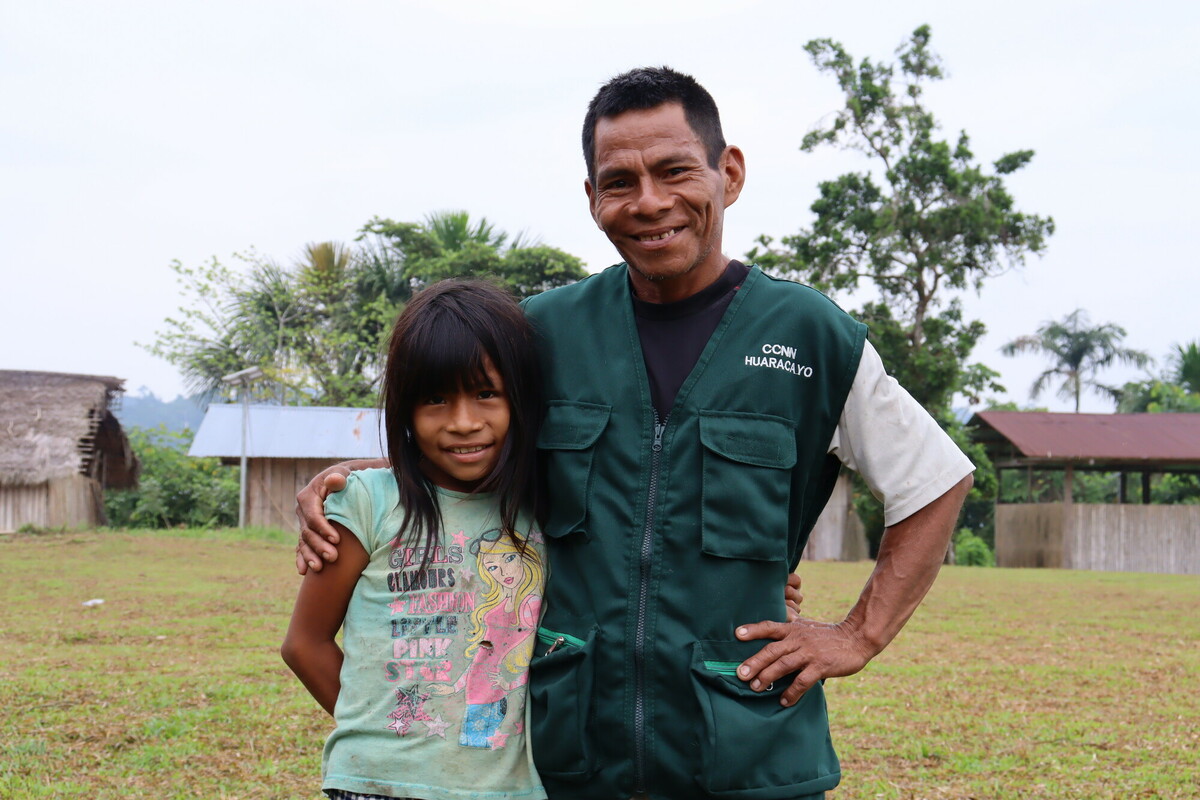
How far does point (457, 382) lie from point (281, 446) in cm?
2081

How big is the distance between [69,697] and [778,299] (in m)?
5.60

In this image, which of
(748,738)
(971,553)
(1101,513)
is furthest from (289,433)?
(748,738)

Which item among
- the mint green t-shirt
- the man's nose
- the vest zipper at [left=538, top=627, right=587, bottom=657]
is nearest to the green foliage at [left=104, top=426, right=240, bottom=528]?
the mint green t-shirt

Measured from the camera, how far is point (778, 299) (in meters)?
2.21

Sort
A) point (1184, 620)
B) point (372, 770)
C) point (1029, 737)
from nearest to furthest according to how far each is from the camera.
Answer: point (372, 770), point (1029, 737), point (1184, 620)

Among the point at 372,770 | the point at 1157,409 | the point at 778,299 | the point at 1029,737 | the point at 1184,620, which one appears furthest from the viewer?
the point at 1157,409

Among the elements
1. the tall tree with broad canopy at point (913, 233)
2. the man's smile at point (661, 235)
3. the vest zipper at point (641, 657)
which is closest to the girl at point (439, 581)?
the vest zipper at point (641, 657)

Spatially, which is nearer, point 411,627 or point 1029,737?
point 411,627

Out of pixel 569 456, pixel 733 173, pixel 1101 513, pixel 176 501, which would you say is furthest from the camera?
pixel 176 501

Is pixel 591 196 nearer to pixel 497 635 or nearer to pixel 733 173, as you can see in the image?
pixel 733 173

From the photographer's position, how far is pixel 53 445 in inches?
835

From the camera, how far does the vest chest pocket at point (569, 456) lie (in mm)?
2129

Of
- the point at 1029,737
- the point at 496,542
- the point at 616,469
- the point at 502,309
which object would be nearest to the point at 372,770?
the point at 496,542

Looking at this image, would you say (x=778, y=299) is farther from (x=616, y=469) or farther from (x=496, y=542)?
(x=496, y=542)
